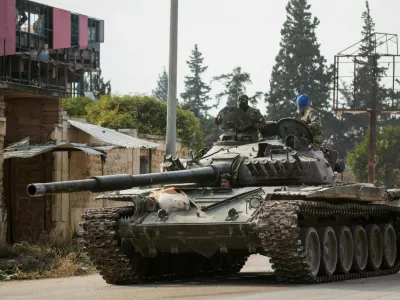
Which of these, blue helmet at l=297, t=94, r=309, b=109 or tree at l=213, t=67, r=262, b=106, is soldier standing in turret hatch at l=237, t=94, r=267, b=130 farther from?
tree at l=213, t=67, r=262, b=106

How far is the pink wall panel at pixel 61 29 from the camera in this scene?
32.2 m

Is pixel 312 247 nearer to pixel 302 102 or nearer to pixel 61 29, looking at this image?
pixel 302 102

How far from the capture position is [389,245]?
72.3 ft

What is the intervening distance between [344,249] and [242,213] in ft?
9.04

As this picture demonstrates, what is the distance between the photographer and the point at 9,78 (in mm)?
26656

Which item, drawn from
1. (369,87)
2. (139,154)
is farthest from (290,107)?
(139,154)

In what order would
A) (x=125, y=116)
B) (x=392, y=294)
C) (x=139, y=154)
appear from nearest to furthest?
1. (x=392, y=294)
2. (x=139, y=154)
3. (x=125, y=116)

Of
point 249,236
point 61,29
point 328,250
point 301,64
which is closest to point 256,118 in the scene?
point 328,250

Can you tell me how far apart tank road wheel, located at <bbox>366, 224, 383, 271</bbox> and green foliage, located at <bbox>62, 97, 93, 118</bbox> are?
24.8 metres

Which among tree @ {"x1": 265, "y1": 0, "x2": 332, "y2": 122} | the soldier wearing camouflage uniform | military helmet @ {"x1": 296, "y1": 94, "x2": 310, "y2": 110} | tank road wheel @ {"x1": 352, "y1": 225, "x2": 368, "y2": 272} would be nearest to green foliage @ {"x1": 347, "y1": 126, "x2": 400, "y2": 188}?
tree @ {"x1": 265, "y1": 0, "x2": 332, "y2": 122}

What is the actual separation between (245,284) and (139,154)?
651 inches

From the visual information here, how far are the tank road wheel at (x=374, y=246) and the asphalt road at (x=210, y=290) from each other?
1.03 metres

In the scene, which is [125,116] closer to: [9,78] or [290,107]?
[9,78]

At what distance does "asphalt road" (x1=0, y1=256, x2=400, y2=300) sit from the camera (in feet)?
51.6
